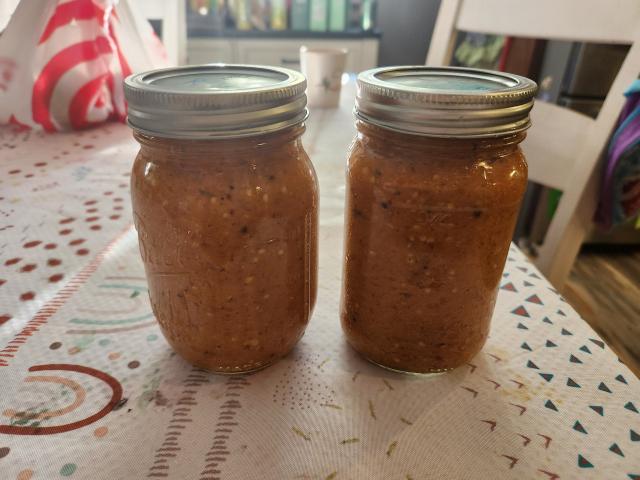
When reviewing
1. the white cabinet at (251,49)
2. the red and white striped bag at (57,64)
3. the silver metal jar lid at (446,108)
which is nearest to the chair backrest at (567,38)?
the silver metal jar lid at (446,108)

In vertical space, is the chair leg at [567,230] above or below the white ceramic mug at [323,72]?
below

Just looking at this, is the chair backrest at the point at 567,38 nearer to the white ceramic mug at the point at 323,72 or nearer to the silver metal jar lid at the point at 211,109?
the white ceramic mug at the point at 323,72

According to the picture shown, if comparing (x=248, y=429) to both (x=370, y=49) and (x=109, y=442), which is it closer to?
(x=109, y=442)

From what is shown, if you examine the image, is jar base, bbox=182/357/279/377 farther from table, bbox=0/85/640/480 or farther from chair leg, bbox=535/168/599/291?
chair leg, bbox=535/168/599/291

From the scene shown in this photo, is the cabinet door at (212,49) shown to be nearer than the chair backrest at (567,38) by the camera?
No

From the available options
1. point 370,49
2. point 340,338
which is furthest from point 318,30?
point 340,338

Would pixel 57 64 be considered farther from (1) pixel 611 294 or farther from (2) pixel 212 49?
(1) pixel 611 294
